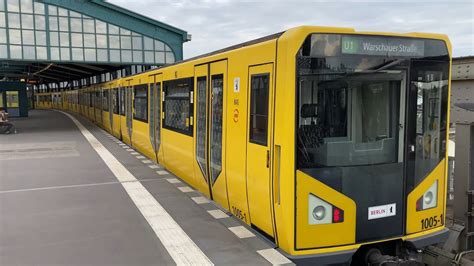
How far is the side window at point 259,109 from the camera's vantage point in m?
4.65

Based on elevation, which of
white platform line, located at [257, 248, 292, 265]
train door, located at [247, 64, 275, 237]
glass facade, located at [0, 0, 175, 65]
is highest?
glass facade, located at [0, 0, 175, 65]

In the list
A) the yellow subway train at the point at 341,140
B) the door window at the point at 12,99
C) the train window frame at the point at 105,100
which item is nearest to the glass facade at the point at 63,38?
the door window at the point at 12,99

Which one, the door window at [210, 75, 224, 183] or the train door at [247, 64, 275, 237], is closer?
the train door at [247, 64, 275, 237]

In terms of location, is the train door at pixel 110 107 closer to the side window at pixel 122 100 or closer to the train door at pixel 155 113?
the side window at pixel 122 100

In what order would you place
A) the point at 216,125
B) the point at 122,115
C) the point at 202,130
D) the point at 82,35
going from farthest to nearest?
1. the point at 82,35
2. the point at 122,115
3. the point at 202,130
4. the point at 216,125

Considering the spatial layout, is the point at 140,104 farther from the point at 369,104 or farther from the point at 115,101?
the point at 369,104

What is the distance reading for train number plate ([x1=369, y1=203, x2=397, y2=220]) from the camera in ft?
14.7

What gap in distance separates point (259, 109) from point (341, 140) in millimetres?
1016

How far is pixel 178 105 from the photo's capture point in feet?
27.8

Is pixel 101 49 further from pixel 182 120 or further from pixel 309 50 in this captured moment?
pixel 309 50

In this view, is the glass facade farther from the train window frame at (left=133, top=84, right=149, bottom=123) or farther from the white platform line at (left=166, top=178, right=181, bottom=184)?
the white platform line at (left=166, top=178, right=181, bottom=184)

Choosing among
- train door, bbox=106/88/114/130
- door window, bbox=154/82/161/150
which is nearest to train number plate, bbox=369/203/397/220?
door window, bbox=154/82/161/150

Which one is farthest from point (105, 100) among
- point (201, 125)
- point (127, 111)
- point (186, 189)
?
point (201, 125)

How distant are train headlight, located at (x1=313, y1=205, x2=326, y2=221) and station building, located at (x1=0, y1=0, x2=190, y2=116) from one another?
29833 millimetres
